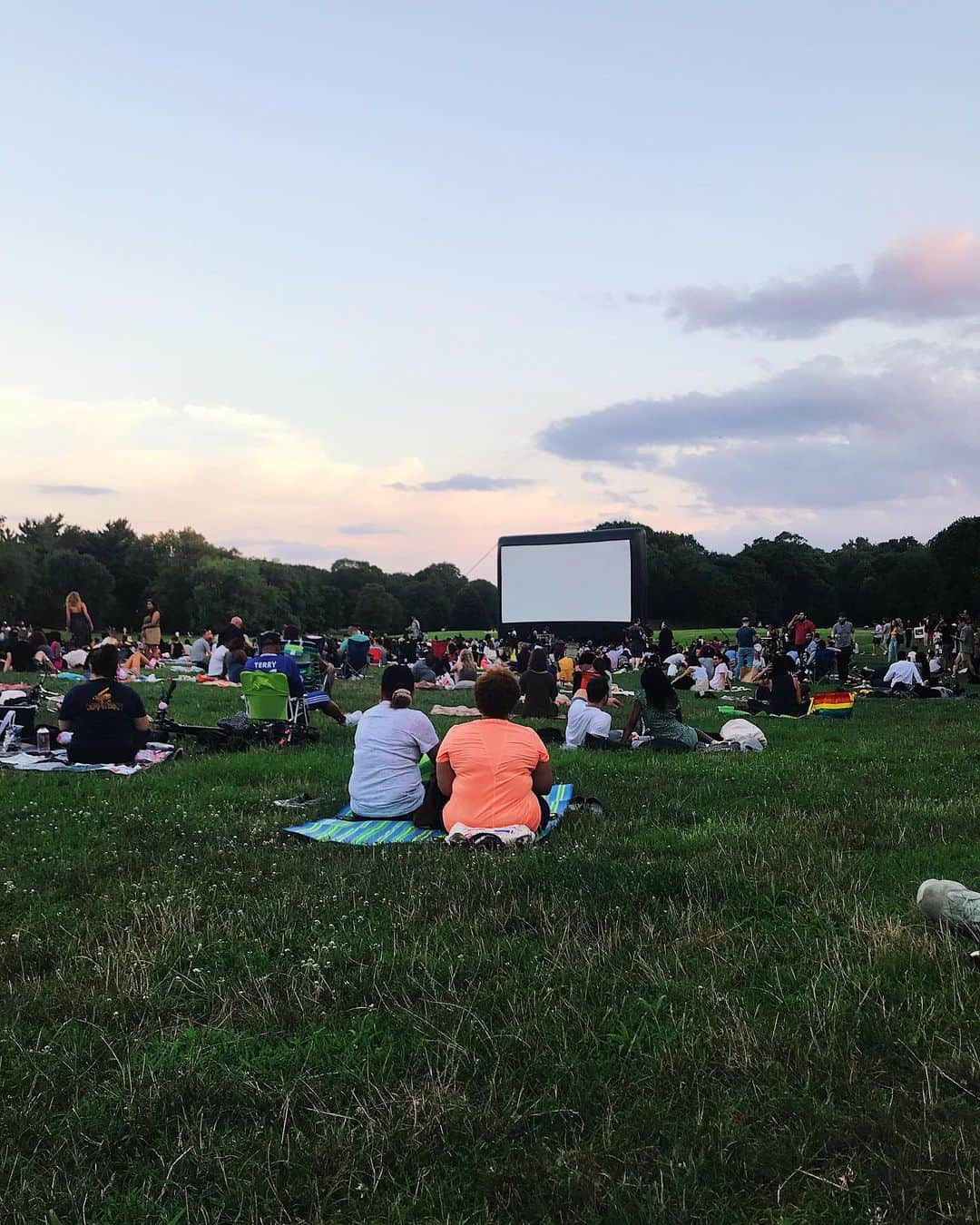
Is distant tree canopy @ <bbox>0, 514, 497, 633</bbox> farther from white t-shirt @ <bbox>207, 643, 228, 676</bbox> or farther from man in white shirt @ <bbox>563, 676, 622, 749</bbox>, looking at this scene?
man in white shirt @ <bbox>563, 676, 622, 749</bbox>

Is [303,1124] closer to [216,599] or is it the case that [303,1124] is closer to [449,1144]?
[449,1144]

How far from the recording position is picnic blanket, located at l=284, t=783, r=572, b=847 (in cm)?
580

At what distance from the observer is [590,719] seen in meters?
10.2

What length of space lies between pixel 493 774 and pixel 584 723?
4.66 meters

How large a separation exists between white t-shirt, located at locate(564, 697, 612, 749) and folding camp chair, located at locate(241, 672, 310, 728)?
310 cm

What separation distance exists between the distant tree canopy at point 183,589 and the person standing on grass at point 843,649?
4376cm

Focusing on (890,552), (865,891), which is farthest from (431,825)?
(890,552)

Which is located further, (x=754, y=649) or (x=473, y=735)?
(x=754, y=649)

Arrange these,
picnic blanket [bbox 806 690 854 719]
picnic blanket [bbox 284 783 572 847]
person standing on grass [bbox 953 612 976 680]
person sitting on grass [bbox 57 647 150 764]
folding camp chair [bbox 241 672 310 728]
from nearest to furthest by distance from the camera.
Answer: picnic blanket [bbox 284 783 572 847]
person sitting on grass [bbox 57 647 150 764]
folding camp chair [bbox 241 672 310 728]
picnic blanket [bbox 806 690 854 719]
person standing on grass [bbox 953 612 976 680]

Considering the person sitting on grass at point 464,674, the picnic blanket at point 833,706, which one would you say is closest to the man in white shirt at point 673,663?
the person sitting on grass at point 464,674

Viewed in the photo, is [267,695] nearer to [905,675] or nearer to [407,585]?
[905,675]

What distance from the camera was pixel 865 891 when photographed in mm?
4301


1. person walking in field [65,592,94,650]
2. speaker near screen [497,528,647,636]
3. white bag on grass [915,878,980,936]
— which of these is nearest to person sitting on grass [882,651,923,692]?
white bag on grass [915,878,980,936]

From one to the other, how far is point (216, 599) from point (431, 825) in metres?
73.3
